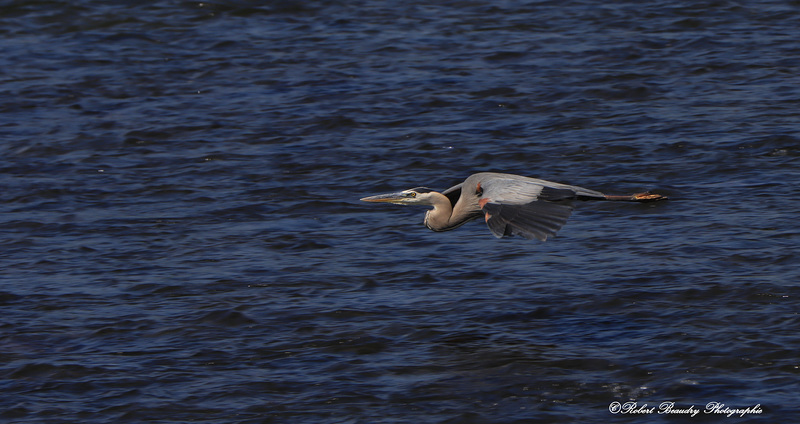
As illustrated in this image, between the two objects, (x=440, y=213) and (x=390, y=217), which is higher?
(x=440, y=213)

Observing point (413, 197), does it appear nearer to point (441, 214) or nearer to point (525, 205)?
point (441, 214)

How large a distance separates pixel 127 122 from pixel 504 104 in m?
5.30

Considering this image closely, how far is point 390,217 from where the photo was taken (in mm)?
14047

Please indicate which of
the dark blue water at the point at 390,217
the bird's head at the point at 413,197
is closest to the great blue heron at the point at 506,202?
the bird's head at the point at 413,197

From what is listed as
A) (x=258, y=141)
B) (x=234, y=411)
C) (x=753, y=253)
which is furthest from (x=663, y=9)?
(x=234, y=411)

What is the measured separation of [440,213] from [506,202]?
140 cm

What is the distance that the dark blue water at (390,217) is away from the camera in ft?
32.1

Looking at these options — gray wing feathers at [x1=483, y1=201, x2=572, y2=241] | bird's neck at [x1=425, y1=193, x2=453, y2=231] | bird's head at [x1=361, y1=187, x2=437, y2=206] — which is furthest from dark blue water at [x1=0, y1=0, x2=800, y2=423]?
gray wing feathers at [x1=483, y1=201, x2=572, y2=241]

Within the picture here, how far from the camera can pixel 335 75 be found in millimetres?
19734

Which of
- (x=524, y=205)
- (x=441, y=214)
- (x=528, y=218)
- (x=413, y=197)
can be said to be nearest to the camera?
(x=528, y=218)

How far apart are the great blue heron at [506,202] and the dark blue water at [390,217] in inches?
30.1

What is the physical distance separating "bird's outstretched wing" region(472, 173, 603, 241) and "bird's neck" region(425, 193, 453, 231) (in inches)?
22.0

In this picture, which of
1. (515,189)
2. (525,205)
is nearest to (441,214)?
(515,189)

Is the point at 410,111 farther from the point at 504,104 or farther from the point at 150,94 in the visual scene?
the point at 150,94
